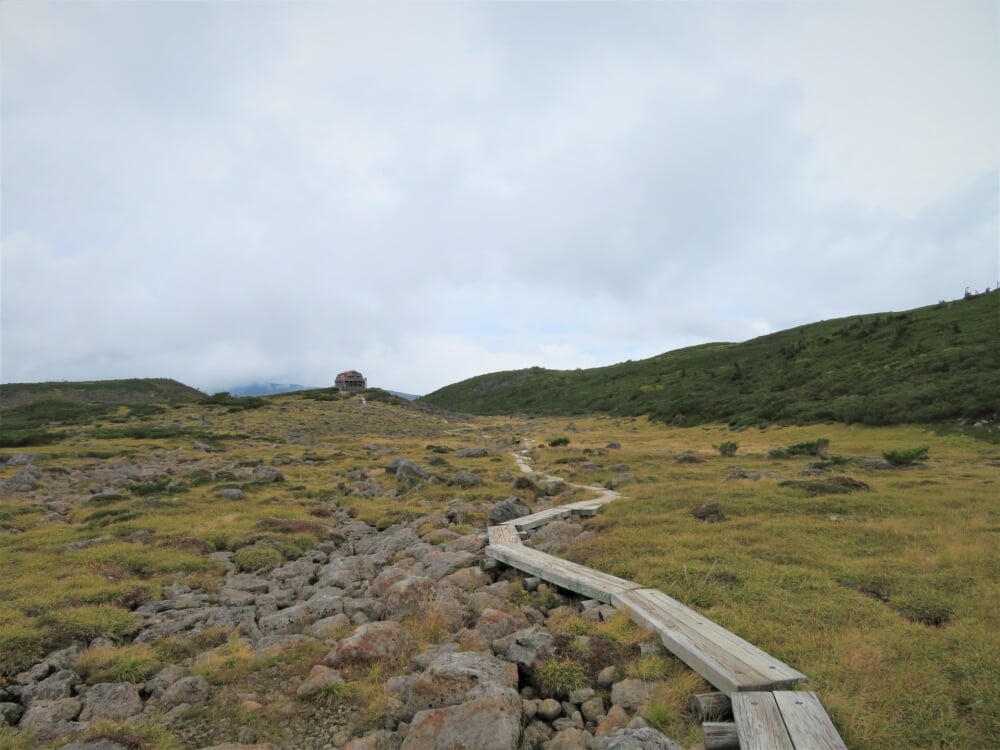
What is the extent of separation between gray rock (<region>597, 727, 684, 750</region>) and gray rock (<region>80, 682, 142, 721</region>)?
303 inches

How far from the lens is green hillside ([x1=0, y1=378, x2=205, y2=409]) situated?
333ft

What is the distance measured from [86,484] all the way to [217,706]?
26963 millimetres

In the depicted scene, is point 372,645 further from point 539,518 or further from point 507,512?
point 507,512

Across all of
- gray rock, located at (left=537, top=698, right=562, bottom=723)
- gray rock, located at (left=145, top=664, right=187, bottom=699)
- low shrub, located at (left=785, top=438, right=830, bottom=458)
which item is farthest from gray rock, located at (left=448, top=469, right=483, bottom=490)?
low shrub, located at (left=785, top=438, right=830, bottom=458)

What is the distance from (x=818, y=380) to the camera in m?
59.9

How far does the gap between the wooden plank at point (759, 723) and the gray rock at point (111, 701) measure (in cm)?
934

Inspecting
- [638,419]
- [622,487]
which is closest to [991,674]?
[622,487]

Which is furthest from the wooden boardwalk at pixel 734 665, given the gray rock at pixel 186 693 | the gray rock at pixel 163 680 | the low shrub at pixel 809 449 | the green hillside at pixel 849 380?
the green hillside at pixel 849 380

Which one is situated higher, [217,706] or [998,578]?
[998,578]

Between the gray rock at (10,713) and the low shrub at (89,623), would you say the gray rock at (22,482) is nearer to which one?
the low shrub at (89,623)

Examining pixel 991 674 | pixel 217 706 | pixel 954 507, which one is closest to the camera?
pixel 991 674

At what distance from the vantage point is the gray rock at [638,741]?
5.84 meters

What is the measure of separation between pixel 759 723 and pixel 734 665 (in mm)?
1251

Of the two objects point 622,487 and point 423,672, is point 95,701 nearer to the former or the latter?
point 423,672
